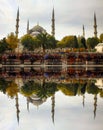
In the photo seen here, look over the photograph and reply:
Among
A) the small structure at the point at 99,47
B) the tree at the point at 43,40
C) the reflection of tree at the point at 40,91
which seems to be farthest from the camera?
the small structure at the point at 99,47

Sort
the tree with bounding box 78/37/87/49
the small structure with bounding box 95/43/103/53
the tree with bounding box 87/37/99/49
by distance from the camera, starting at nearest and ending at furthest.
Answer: the small structure with bounding box 95/43/103/53 → the tree with bounding box 78/37/87/49 → the tree with bounding box 87/37/99/49

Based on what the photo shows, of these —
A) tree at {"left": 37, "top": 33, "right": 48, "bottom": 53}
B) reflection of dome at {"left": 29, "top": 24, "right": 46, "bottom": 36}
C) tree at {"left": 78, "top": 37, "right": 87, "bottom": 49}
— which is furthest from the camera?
reflection of dome at {"left": 29, "top": 24, "right": 46, "bottom": 36}

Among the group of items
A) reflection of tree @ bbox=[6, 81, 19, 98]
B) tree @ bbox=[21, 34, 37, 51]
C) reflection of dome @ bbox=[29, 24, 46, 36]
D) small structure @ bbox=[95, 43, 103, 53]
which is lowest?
reflection of tree @ bbox=[6, 81, 19, 98]

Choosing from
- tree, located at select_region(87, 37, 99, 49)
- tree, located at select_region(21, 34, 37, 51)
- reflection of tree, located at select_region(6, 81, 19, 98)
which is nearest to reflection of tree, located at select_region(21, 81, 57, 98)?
reflection of tree, located at select_region(6, 81, 19, 98)

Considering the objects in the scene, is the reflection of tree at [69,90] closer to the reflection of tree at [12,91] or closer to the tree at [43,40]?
the reflection of tree at [12,91]

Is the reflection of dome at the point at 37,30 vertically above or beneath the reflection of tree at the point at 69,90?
above

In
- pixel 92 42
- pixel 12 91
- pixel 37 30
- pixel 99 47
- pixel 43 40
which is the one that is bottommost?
pixel 12 91

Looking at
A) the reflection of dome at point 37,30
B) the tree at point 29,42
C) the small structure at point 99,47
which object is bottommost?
the small structure at point 99,47

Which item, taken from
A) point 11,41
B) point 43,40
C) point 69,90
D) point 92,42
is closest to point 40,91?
point 69,90

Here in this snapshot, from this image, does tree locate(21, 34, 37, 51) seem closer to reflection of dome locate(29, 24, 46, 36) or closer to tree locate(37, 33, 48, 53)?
tree locate(37, 33, 48, 53)

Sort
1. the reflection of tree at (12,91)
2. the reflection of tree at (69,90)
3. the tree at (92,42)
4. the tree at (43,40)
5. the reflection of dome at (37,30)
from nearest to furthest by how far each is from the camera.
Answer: the reflection of tree at (12,91)
the reflection of tree at (69,90)
the tree at (43,40)
the tree at (92,42)
the reflection of dome at (37,30)

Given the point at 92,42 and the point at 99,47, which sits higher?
the point at 92,42

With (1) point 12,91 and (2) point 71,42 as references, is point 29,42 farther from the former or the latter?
(1) point 12,91

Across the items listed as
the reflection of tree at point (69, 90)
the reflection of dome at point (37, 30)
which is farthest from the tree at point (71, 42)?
the reflection of tree at point (69, 90)
